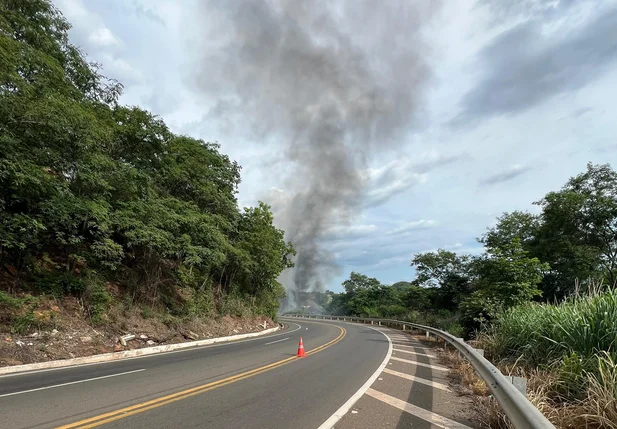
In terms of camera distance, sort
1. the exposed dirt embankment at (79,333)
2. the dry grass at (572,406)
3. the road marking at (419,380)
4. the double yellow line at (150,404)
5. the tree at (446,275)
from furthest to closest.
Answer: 1. the tree at (446,275)
2. the exposed dirt embankment at (79,333)
3. the road marking at (419,380)
4. the double yellow line at (150,404)
5. the dry grass at (572,406)

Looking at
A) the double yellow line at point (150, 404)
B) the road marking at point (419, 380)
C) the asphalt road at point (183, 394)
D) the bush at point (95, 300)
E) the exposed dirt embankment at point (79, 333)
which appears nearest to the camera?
the double yellow line at point (150, 404)

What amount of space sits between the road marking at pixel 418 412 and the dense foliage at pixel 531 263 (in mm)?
4489

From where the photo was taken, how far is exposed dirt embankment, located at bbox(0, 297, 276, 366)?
35.8 ft

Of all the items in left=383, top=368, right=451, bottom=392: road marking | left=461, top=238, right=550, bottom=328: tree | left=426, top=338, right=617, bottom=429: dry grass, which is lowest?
left=383, top=368, right=451, bottom=392: road marking

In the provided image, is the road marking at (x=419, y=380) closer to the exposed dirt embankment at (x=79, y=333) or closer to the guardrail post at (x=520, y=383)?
the guardrail post at (x=520, y=383)

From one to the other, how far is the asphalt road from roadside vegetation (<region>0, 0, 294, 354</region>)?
16.7ft

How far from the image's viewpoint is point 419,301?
50312 mm

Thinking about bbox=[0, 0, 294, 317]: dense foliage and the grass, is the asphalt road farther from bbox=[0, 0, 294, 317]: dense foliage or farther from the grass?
bbox=[0, 0, 294, 317]: dense foliage

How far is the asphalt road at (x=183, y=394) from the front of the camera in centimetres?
537

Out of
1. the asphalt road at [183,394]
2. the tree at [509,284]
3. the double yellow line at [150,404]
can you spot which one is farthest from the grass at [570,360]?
the tree at [509,284]

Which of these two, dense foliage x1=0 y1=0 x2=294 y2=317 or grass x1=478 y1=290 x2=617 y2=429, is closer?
grass x1=478 y1=290 x2=617 y2=429

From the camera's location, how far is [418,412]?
611cm

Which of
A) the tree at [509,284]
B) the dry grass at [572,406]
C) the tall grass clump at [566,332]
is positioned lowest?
the dry grass at [572,406]

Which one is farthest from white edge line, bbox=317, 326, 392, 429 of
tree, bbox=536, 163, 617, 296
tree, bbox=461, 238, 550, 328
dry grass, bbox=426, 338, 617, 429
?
tree, bbox=536, 163, 617, 296
